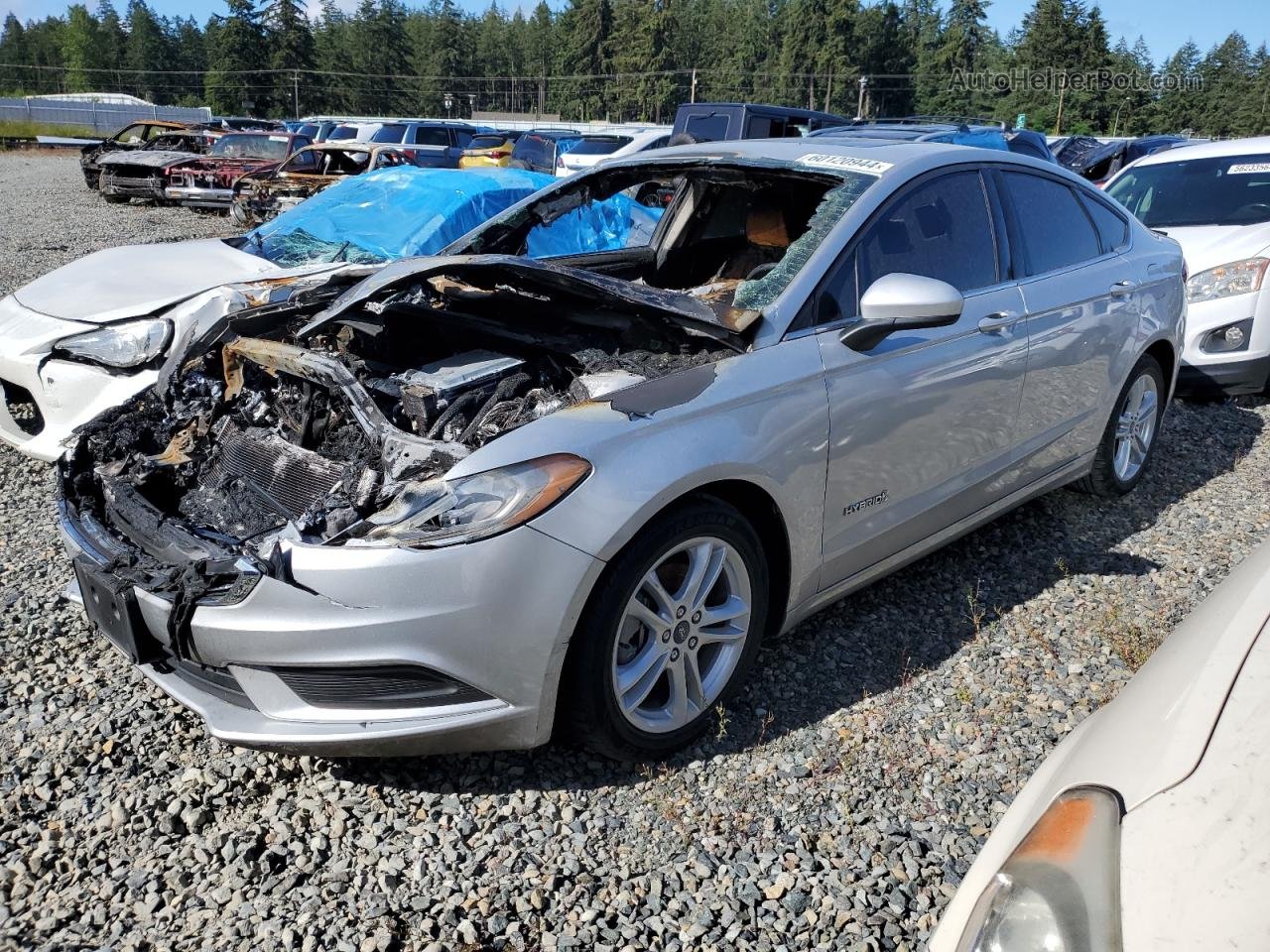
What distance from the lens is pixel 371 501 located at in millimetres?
2457

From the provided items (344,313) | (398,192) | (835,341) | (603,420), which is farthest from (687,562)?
(398,192)

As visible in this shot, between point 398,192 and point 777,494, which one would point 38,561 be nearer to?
point 777,494

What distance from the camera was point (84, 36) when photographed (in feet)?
343

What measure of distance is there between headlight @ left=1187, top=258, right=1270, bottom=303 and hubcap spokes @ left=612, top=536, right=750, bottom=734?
500cm

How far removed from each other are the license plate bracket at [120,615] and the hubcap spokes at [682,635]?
1199mm

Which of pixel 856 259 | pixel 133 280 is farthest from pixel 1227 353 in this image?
pixel 133 280

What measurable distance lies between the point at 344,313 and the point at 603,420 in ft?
3.98

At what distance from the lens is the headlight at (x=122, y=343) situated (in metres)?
4.09

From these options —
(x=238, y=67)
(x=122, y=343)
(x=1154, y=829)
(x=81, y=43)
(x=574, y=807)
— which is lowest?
(x=574, y=807)

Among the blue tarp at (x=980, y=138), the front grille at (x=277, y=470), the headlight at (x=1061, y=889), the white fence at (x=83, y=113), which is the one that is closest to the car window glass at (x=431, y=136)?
the blue tarp at (x=980, y=138)

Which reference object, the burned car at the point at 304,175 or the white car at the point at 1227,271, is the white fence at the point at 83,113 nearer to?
the burned car at the point at 304,175

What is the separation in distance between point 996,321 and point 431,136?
21.9 metres

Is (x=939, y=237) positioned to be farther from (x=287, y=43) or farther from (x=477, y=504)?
(x=287, y=43)

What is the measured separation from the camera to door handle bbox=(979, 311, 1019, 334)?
11.2ft
